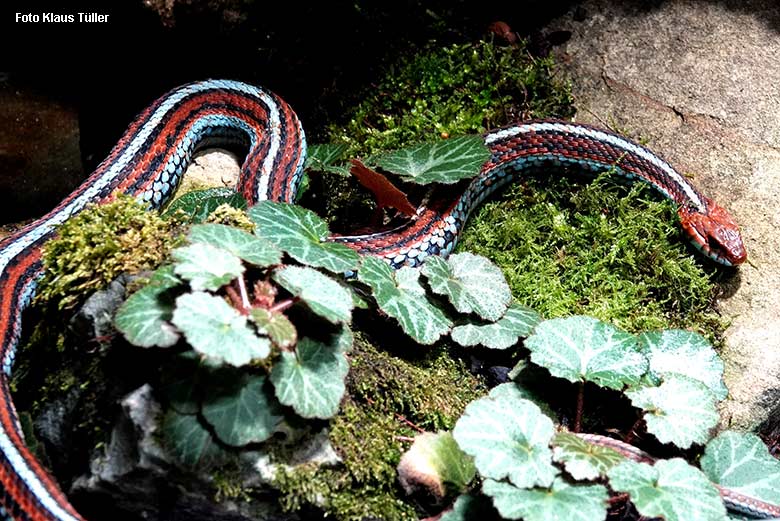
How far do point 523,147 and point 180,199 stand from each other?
2.33m

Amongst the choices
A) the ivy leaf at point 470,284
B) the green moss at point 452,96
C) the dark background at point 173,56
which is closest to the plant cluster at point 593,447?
the ivy leaf at point 470,284

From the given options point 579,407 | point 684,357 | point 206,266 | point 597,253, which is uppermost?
point 206,266

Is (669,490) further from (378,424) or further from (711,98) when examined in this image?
(711,98)

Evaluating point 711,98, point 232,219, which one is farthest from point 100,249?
point 711,98

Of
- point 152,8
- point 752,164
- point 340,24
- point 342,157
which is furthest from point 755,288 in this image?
point 152,8

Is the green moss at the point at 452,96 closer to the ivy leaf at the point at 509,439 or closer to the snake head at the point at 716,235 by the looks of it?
the snake head at the point at 716,235

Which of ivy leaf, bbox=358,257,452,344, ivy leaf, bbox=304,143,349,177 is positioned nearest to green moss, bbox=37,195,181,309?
ivy leaf, bbox=358,257,452,344

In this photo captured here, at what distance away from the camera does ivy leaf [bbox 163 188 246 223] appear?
441 cm

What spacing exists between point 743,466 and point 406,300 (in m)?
1.86

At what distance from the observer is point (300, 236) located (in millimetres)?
3768

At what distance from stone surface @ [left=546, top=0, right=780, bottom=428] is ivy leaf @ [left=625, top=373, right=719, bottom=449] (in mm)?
915

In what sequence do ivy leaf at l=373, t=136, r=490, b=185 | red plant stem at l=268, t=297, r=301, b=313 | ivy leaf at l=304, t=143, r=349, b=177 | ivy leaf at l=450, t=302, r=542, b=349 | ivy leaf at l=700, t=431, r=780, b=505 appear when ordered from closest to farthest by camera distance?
red plant stem at l=268, t=297, r=301, b=313 < ivy leaf at l=700, t=431, r=780, b=505 < ivy leaf at l=450, t=302, r=542, b=349 < ivy leaf at l=373, t=136, r=490, b=185 < ivy leaf at l=304, t=143, r=349, b=177

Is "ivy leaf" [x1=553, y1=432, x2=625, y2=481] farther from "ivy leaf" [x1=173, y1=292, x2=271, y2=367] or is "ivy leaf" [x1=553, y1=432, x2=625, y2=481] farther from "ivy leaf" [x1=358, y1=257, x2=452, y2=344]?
"ivy leaf" [x1=173, y1=292, x2=271, y2=367]

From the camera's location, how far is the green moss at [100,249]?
11.7 ft
